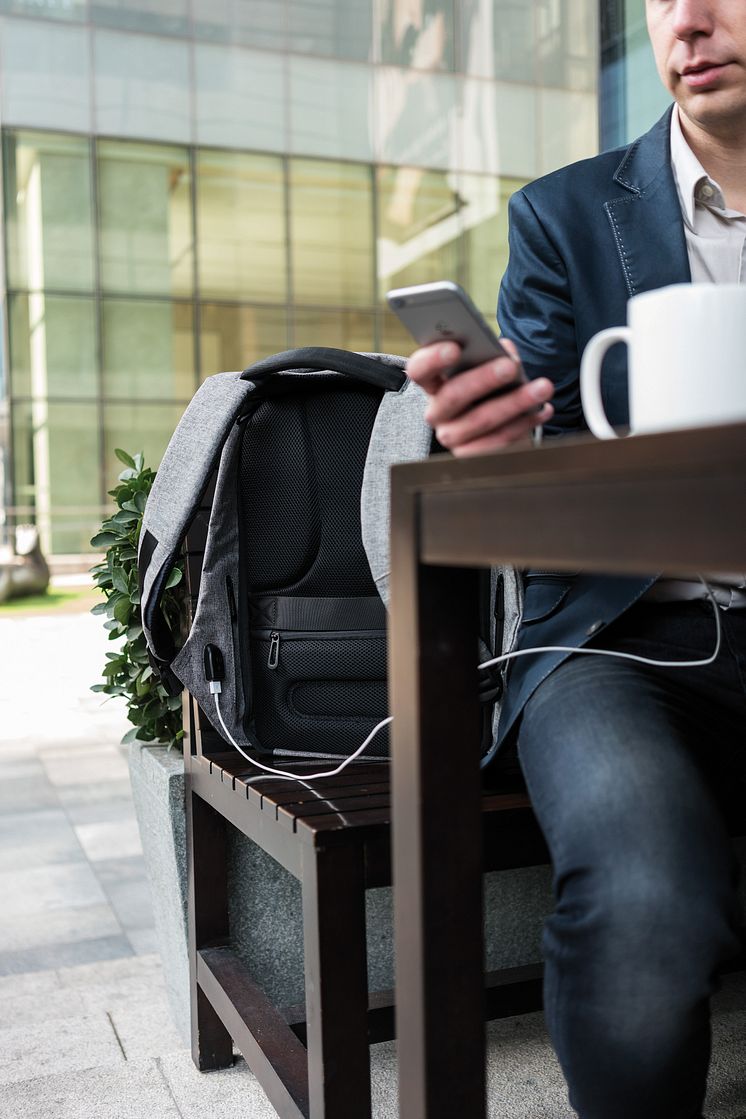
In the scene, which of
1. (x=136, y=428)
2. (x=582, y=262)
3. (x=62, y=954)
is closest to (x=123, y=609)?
(x=62, y=954)

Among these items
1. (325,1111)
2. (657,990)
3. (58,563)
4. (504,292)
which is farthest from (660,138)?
(58,563)

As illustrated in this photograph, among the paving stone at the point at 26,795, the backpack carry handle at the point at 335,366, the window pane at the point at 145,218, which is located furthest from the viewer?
the window pane at the point at 145,218

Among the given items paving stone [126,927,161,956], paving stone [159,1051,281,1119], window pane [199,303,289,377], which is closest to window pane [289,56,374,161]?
window pane [199,303,289,377]

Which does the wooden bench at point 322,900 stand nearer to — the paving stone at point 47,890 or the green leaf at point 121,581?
the green leaf at point 121,581

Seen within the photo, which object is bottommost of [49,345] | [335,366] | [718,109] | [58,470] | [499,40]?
[335,366]

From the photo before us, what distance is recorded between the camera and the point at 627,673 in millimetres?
1051

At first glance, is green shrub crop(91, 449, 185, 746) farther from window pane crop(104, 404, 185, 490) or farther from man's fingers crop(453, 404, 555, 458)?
window pane crop(104, 404, 185, 490)

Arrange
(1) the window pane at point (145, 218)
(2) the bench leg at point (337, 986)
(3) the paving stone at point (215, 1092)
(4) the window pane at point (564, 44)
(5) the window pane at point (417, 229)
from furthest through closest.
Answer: (5) the window pane at point (417, 229), (1) the window pane at point (145, 218), (4) the window pane at point (564, 44), (3) the paving stone at point (215, 1092), (2) the bench leg at point (337, 986)

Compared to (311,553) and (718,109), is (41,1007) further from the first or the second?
(718,109)

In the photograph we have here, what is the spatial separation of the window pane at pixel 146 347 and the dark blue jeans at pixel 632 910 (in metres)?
11.7

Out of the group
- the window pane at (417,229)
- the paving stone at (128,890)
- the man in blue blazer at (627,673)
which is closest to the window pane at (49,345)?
the window pane at (417,229)

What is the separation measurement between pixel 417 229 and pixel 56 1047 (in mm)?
12317

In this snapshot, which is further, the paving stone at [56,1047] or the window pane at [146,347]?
the window pane at [146,347]

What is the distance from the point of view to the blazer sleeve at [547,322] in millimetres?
1319
